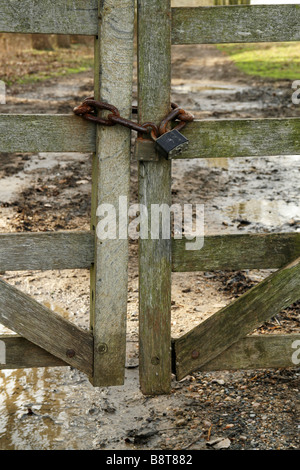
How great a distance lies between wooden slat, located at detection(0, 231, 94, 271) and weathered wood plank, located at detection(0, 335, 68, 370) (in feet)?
1.33

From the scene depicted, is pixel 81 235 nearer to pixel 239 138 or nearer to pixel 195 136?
pixel 195 136

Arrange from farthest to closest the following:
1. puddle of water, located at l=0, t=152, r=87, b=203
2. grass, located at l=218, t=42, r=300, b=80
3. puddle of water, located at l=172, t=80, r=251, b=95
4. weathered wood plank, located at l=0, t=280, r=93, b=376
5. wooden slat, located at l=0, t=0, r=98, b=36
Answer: grass, located at l=218, t=42, r=300, b=80 → puddle of water, located at l=172, t=80, r=251, b=95 → puddle of water, located at l=0, t=152, r=87, b=203 → weathered wood plank, located at l=0, t=280, r=93, b=376 → wooden slat, located at l=0, t=0, r=98, b=36

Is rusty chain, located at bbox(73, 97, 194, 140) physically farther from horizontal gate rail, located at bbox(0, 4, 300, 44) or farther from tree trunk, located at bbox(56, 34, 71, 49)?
tree trunk, located at bbox(56, 34, 71, 49)

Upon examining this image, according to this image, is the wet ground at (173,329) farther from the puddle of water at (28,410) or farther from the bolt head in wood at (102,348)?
the bolt head in wood at (102,348)

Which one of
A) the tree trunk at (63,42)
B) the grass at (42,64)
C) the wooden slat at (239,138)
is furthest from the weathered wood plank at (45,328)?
the tree trunk at (63,42)

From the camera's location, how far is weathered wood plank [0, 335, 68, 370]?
3223 millimetres

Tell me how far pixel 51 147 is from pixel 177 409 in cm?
160

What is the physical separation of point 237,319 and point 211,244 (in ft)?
1.41

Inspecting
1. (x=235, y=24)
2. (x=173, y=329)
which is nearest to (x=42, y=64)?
(x=173, y=329)

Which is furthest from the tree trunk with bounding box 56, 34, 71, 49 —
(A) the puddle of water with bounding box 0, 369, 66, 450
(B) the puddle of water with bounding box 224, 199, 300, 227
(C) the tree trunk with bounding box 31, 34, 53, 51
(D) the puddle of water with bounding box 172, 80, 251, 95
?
(A) the puddle of water with bounding box 0, 369, 66, 450

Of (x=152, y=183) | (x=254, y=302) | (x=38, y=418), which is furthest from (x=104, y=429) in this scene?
(x=152, y=183)

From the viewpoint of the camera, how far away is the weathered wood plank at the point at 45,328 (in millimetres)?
3115

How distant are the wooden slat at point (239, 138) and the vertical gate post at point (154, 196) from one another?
0.15 metres

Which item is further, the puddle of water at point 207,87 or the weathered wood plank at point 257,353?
the puddle of water at point 207,87
